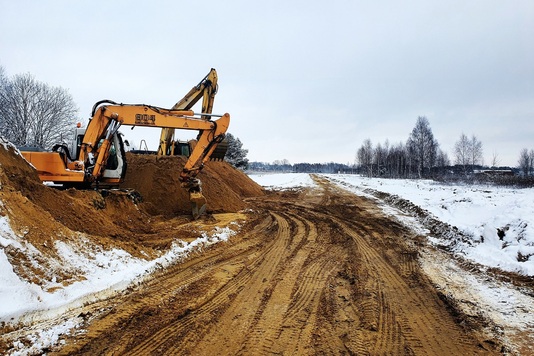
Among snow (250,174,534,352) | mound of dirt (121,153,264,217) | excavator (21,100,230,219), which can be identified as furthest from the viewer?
mound of dirt (121,153,264,217)

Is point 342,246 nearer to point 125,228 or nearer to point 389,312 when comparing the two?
point 389,312

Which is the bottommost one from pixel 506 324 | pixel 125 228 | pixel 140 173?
pixel 506 324

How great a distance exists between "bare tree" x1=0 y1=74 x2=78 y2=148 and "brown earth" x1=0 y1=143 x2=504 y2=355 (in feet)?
98.5

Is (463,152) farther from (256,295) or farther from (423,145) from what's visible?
(256,295)

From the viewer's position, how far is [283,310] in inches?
181

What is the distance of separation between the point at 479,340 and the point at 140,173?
12.7 meters

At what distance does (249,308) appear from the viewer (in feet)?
15.3

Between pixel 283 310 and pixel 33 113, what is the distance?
40.3 metres

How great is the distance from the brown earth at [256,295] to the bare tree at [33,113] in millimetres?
30010

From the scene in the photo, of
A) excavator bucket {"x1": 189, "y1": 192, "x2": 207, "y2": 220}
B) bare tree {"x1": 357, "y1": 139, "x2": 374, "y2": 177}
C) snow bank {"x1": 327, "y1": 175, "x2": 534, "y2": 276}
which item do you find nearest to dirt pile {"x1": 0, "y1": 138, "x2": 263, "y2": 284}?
excavator bucket {"x1": 189, "y1": 192, "x2": 207, "y2": 220}

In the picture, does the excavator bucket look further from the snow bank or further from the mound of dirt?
the snow bank

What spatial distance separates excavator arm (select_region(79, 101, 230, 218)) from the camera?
9.41 metres

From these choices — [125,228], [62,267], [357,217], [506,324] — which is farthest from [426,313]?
[357,217]

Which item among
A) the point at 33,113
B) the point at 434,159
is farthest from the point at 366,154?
the point at 33,113
